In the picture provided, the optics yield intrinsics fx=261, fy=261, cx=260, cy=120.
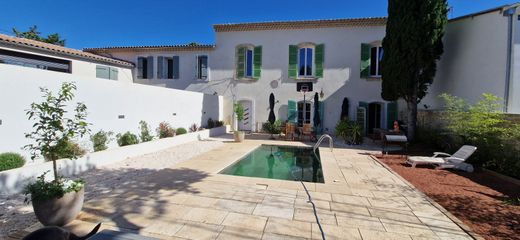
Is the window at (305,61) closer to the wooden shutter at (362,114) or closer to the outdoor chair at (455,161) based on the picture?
the wooden shutter at (362,114)

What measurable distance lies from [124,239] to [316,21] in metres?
14.6

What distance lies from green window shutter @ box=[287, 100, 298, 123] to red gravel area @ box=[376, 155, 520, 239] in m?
7.54

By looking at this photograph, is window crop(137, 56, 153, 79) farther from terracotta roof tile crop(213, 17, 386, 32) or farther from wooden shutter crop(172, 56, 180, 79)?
terracotta roof tile crop(213, 17, 386, 32)

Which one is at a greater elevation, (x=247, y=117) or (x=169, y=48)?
(x=169, y=48)

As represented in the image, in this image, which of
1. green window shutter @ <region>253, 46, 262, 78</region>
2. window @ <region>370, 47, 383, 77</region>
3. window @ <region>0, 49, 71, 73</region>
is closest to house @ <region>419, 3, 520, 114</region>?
window @ <region>370, 47, 383, 77</region>

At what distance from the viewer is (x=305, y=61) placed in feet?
49.5

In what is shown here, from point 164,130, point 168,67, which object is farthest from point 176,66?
point 164,130

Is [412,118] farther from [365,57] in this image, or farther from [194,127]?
[194,127]

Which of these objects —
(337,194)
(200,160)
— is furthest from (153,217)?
(200,160)

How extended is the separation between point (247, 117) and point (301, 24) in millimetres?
6166

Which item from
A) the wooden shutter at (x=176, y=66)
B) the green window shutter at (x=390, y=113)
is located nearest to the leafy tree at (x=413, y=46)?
the green window shutter at (x=390, y=113)

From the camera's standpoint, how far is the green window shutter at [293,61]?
14852 mm

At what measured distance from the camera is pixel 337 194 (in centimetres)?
499

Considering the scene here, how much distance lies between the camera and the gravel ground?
3602 millimetres
